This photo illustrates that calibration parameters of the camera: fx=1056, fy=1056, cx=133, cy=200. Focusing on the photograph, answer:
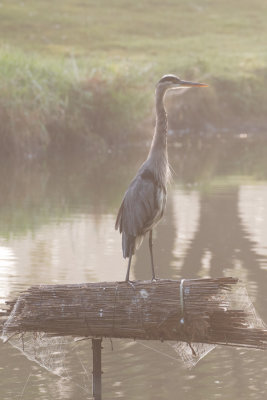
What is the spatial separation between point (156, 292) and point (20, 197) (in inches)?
442

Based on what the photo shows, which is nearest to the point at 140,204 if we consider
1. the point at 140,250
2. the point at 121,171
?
the point at 140,250

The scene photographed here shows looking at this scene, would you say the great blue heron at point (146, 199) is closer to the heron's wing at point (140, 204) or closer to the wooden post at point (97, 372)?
the heron's wing at point (140, 204)

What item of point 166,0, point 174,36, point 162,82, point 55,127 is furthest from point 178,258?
point 166,0

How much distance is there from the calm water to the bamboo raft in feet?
2.26

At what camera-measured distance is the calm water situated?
25.2 feet

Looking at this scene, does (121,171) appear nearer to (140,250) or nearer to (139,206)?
(140,250)

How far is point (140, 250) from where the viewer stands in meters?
13.3

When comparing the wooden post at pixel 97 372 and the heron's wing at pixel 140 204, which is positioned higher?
the heron's wing at pixel 140 204

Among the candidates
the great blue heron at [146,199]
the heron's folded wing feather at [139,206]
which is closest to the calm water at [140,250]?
the great blue heron at [146,199]

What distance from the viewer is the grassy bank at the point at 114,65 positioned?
24.0 metres

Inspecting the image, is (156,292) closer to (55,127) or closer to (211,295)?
(211,295)

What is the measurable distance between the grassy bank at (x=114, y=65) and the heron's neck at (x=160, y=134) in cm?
1480

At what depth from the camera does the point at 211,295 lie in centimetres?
673

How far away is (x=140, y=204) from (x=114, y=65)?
19.1 metres
